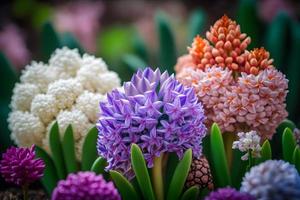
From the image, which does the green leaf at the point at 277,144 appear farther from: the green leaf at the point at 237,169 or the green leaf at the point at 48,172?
the green leaf at the point at 48,172

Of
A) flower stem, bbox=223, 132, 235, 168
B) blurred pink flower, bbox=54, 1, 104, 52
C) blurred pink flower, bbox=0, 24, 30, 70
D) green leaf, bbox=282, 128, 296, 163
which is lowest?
green leaf, bbox=282, 128, 296, 163

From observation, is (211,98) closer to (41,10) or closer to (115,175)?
(115,175)

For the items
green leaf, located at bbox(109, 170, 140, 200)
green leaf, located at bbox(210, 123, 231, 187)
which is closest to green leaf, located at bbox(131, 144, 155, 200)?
green leaf, located at bbox(109, 170, 140, 200)

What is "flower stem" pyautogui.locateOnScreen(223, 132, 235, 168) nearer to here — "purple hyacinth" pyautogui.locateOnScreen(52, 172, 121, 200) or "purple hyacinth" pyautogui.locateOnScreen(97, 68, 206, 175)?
"purple hyacinth" pyautogui.locateOnScreen(97, 68, 206, 175)

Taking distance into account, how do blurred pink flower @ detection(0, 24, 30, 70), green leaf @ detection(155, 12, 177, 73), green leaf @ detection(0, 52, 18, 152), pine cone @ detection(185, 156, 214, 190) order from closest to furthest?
1. pine cone @ detection(185, 156, 214, 190)
2. green leaf @ detection(0, 52, 18, 152)
3. green leaf @ detection(155, 12, 177, 73)
4. blurred pink flower @ detection(0, 24, 30, 70)

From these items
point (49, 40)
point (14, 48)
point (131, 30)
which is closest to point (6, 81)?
point (49, 40)
